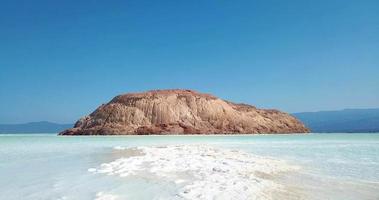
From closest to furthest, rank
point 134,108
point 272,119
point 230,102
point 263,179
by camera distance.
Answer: point 263,179
point 134,108
point 272,119
point 230,102

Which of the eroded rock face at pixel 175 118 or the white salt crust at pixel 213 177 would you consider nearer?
the white salt crust at pixel 213 177

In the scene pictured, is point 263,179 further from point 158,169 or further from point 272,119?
point 272,119

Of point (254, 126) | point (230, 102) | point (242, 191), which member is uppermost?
point (230, 102)

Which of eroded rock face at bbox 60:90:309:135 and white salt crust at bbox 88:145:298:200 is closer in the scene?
white salt crust at bbox 88:145:298:200

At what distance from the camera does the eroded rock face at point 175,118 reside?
8769 cm

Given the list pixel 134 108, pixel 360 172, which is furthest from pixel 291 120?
pixel 360 172

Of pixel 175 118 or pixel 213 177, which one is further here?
pixel 175 118

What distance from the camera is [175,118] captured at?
306ft

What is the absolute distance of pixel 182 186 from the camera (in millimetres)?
8203

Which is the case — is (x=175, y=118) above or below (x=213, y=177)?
above

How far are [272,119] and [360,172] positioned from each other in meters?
94.0

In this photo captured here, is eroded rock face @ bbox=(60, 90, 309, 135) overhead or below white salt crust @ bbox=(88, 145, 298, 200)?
overhead

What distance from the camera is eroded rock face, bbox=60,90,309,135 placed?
87688 millimetres

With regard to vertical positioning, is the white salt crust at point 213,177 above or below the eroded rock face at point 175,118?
below
